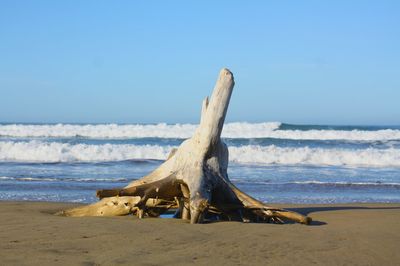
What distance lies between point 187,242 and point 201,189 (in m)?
1.46

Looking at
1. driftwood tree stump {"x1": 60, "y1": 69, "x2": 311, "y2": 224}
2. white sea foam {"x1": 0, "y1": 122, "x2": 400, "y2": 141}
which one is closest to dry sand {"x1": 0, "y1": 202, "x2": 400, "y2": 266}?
driftwood tree stump {"x1": 60, "y1": 69, "x2": 311, "y2": 224}

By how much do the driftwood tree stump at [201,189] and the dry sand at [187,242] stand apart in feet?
1.07

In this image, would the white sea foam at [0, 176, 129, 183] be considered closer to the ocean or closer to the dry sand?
the ocean

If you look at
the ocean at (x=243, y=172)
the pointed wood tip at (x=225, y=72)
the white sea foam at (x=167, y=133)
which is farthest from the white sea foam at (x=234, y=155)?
the white sea foam at (x=167, y=133)

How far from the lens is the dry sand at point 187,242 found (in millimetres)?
5039

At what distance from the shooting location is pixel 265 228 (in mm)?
6793

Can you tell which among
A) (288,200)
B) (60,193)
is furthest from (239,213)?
(60,193)

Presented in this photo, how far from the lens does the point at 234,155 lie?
75.6 feet

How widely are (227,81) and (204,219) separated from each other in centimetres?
181

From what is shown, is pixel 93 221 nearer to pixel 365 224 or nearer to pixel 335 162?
pixel 365 224

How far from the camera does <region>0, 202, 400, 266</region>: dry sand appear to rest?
16.5ft

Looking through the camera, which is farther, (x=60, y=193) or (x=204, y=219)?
(x=60, y=193)

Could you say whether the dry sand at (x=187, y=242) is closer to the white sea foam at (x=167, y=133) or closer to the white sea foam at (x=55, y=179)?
the white sea foam at (x=55, y=179)

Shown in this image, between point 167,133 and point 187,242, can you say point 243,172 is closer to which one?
point 187,242
